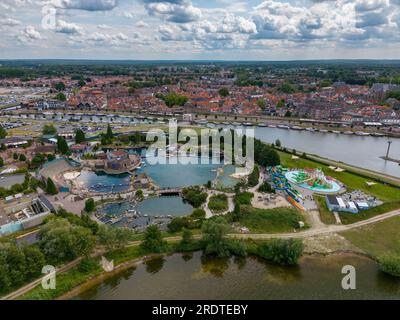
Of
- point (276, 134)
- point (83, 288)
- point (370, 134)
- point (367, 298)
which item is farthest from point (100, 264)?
point (370, 134)

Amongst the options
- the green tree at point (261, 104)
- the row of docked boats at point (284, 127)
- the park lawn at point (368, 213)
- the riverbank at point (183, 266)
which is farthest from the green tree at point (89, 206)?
the green tree at point (261, 104)

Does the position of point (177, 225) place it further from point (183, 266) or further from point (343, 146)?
point (343, 146)

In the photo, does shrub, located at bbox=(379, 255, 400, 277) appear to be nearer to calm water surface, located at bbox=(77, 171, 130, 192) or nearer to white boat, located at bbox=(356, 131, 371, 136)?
calm water surface, located at bbox=(77, 171, 130, 192)

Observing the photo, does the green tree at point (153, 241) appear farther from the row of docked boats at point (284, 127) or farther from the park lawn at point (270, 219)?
the row of docked boats at point (284, 127)

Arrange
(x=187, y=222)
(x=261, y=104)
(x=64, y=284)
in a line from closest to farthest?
(x=64, y=284) → (x=187, y=222) → (x=261, y=104)

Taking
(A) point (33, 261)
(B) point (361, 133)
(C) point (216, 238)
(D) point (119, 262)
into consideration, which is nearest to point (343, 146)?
(B) point (361, 133)

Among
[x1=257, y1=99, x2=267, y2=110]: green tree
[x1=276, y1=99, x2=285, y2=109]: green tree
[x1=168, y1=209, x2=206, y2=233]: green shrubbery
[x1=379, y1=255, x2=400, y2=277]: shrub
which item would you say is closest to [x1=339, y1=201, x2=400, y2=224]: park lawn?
[x1=379, y1=255, x2=400, y2=277]: shrub
